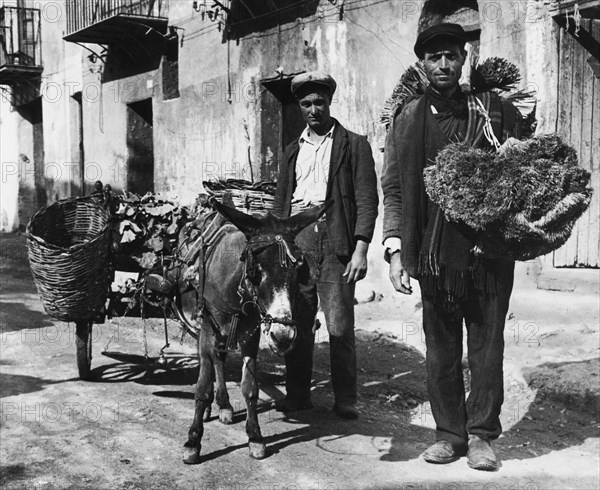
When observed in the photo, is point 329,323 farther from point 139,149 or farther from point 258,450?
point 139,149

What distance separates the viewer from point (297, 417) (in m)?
5.32

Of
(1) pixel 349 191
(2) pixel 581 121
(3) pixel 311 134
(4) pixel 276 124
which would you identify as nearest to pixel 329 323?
(1) pixel 349 191

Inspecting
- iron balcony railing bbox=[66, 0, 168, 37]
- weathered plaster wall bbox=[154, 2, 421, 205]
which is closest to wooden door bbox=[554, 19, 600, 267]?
weathered plaster wall bbox=[154, 2, 421, 205]

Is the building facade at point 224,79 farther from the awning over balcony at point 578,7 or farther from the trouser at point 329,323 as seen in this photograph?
the trouser at point 329,323

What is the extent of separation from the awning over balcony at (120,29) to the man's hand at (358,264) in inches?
443

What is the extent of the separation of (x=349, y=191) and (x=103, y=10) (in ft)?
44.1

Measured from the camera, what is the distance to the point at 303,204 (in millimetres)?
5238

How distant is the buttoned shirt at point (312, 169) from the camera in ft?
17.2

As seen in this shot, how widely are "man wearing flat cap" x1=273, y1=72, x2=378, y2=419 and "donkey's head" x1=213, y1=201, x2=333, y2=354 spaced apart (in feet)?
3.61

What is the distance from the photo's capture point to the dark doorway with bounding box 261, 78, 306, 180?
1240 centimetres

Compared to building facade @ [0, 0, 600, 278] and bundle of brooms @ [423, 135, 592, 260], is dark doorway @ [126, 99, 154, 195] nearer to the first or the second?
building facade @ [0, 0, 600, 278]

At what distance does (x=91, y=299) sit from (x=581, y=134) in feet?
17.5

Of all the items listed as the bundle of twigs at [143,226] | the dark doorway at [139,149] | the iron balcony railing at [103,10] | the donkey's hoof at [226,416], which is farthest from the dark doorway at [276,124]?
the donkey's hoof at [226,416]

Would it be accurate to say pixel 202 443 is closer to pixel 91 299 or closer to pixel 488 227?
pixel 91 299
